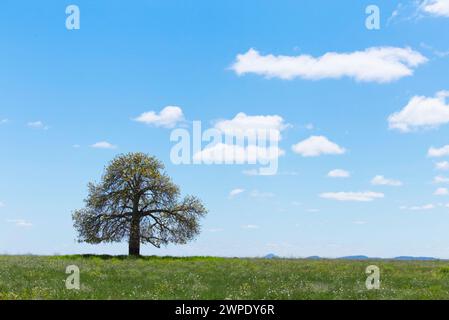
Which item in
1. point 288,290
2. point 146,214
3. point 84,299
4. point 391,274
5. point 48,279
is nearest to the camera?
point 84,299

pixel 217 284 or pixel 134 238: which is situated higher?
pixel 134 238

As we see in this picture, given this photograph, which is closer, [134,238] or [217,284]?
[217,284]

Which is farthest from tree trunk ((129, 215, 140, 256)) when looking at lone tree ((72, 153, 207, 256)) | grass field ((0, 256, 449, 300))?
grass field ((0, 256, 449, 300))

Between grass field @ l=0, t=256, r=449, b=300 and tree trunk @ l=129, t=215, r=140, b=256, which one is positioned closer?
grass field @ l=0, t=256, r=449, b=300

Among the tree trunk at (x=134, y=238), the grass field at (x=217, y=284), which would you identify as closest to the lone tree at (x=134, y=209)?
the tree trunk at (x=134, y=238)

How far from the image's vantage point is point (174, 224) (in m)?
58.8

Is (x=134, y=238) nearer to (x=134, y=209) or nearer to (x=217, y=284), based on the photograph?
(x=134, y=209)

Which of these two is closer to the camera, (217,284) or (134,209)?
(217,284)

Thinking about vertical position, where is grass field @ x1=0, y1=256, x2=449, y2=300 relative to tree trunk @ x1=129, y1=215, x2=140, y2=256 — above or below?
below

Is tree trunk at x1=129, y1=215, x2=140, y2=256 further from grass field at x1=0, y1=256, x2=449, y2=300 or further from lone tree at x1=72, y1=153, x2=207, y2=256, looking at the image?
grass field at x1=0, y1=256, x2=449, y2=300

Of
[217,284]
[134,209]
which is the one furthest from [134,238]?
[217,284]

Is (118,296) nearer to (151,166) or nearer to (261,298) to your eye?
(261,298)
